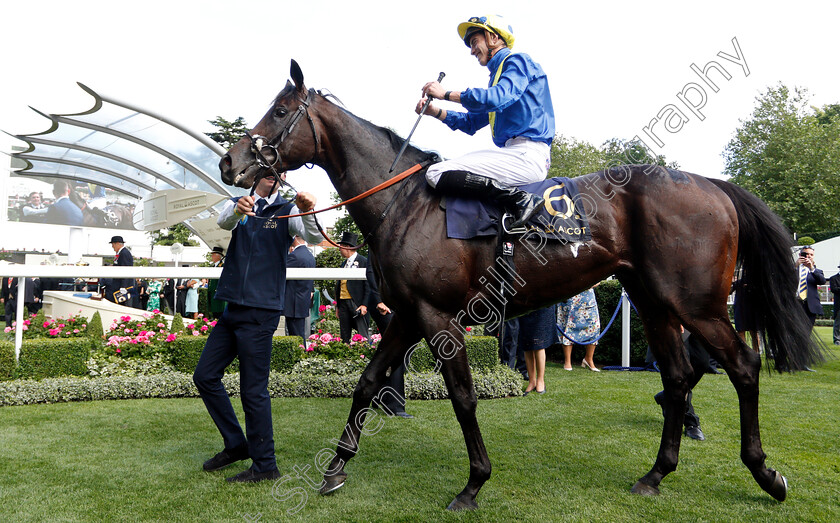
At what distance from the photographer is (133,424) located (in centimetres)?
491

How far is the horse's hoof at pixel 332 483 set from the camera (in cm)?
337

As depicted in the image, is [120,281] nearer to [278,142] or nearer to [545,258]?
[278,142]

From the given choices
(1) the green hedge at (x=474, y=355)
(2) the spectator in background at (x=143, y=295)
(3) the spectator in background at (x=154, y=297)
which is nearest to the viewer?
(1) the green hedge at (x=474, y=355)

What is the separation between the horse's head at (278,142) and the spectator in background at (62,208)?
107 ft

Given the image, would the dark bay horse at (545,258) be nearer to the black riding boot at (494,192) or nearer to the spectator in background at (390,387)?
the black riding boot at (494,192)

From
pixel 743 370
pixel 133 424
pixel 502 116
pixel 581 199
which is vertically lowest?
pixel 133 424

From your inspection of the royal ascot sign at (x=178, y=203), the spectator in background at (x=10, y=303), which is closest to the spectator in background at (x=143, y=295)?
the royal ascot sign at (x=178, y=203)

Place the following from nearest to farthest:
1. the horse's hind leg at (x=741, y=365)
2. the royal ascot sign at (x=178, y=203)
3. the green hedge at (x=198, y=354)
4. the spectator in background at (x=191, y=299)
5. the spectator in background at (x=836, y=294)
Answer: the horse's hind leg at (x=741, y=365) < the green hedge at (x=198, y=354) < the spectator in background at (x=836, y=294) < the spectator in background at (x=191, y=299) < the royal ascot sign at (x=178, y=203)

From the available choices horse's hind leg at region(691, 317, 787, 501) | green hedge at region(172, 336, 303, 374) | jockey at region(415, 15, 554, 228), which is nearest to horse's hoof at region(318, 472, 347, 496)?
jockey at region(415, 15, 554, 228)

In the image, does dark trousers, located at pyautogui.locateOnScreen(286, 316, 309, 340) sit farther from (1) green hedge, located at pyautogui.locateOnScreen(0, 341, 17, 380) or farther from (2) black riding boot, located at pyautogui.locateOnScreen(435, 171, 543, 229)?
(2) black riding boot, located at pyautogui.locateOnScreen(435, 171, 543, 229)

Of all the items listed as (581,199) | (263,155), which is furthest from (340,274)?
(581,199)

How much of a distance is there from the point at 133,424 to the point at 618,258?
4293 mm

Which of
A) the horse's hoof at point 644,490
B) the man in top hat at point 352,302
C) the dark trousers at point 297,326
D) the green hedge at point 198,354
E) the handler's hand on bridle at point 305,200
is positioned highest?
the handler's hand on bridle at point 305,200

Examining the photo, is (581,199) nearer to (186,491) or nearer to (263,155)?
(263,155)
